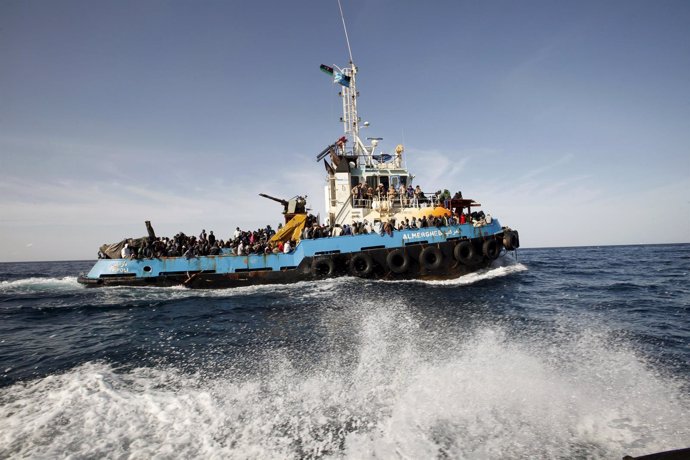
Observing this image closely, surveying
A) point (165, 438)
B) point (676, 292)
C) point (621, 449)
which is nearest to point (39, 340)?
point (165, 438)

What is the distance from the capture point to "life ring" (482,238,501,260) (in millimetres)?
16281

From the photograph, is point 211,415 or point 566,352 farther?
point 566,352

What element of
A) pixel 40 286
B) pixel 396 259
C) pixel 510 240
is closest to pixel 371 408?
pixel 396 259

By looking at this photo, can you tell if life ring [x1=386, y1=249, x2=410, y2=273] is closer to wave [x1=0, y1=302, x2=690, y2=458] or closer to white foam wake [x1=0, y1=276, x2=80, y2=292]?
wave [x1=0, y1=302, x2=690, y2=458]

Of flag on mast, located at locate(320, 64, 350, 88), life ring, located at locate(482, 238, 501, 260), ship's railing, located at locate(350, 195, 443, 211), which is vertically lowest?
life ring, located at locate(482, 238, 501, 260)

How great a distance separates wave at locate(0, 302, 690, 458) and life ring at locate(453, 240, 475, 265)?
9.42 m

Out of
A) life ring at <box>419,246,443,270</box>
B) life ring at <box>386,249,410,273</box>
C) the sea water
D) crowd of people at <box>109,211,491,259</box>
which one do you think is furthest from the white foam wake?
life ring at <box>419,246,443,270</box>

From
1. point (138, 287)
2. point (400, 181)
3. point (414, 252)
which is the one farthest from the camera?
point (400, 181)

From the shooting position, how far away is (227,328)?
29.7 ft

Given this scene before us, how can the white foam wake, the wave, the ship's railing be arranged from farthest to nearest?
1. the white foam wake
2. the ship's railing
3. the wave

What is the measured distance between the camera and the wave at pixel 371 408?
3750 mm

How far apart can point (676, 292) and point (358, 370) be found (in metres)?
17.0

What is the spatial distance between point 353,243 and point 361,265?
126cm

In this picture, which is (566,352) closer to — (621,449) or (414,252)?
(621,449)
